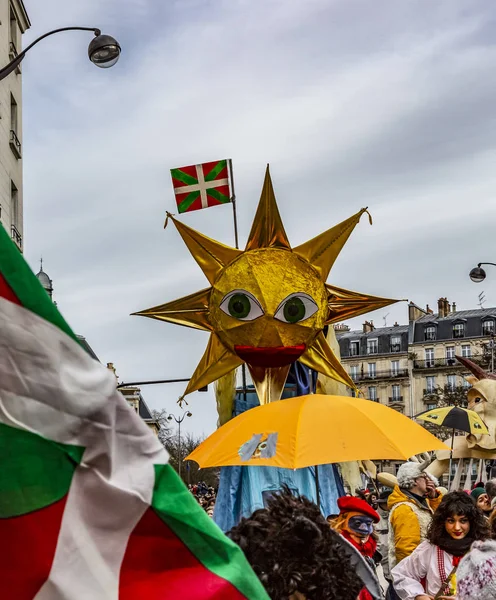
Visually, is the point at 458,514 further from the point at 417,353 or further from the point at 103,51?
the point at 417,353

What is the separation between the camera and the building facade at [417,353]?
83875 mm

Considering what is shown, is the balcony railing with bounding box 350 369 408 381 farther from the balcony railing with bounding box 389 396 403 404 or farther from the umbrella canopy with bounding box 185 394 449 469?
the umbrella canopy with bounding box 185 394 449 469

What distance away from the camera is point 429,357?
85500 mm

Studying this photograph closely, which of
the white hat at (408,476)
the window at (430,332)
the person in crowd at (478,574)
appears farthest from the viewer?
the window at (430,332)

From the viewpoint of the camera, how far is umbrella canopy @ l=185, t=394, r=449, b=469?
7.82 metres

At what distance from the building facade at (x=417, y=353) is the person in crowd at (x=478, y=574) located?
7561cm

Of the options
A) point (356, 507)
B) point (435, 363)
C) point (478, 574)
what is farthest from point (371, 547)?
point (435, 363)

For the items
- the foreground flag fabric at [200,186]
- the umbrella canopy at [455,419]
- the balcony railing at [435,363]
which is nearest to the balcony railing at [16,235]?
the foreground flag fabric at [200,186]

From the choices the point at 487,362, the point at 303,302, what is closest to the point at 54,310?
the point at 303,302

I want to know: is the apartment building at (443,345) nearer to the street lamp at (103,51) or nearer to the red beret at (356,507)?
the street lamp at (103,51)

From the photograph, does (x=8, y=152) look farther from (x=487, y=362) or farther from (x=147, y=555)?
(x=487, y=362)

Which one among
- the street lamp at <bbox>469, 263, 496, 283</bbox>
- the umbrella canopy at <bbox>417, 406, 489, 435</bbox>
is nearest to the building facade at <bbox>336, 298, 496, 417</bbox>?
the street lamp at <bbox>469, 263, 496, 283</bbox>

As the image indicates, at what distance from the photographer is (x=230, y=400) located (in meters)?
13.0

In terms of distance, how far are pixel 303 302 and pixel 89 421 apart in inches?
371
